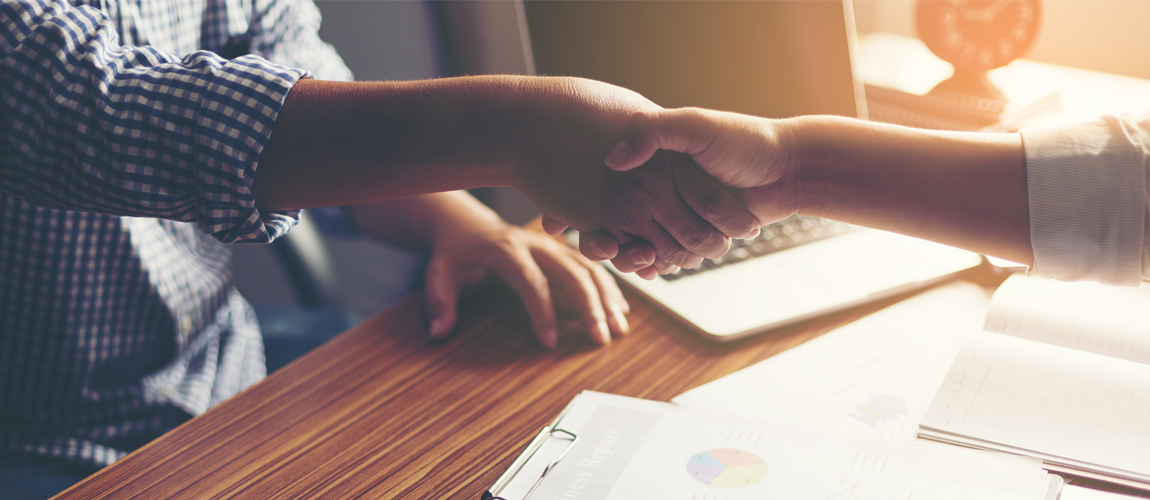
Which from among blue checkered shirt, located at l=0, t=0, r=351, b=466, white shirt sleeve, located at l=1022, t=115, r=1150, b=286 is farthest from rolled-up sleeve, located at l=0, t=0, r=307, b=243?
white shirt sleeve, located at l=1022, t=115, r=1150, b=286

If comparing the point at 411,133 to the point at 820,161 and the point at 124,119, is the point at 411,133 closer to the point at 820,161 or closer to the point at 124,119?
the point at 124,119

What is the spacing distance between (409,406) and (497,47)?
106 cm

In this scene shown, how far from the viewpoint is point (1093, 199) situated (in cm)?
57

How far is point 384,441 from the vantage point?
609 millimetres

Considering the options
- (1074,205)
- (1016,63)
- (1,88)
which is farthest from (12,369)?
(1016,63)

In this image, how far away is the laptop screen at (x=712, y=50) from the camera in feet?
3.21

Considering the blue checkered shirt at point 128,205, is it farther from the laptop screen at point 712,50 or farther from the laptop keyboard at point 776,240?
the laptop keyboard at point 776,240

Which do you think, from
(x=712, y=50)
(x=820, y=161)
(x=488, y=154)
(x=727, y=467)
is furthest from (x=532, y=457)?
(x=712, y=50)

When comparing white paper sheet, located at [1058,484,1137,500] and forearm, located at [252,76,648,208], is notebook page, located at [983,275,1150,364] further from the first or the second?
forearm, located at [252,76,648,208]

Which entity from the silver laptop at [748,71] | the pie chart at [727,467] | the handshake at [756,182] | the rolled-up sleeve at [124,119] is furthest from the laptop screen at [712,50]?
the pie chart at [727,467]

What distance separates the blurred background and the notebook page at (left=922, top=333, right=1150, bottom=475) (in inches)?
21.9

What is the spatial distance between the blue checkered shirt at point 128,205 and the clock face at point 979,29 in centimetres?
110

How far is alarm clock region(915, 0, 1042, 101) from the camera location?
1141 mm

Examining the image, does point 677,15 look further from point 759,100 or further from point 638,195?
point 638,195
